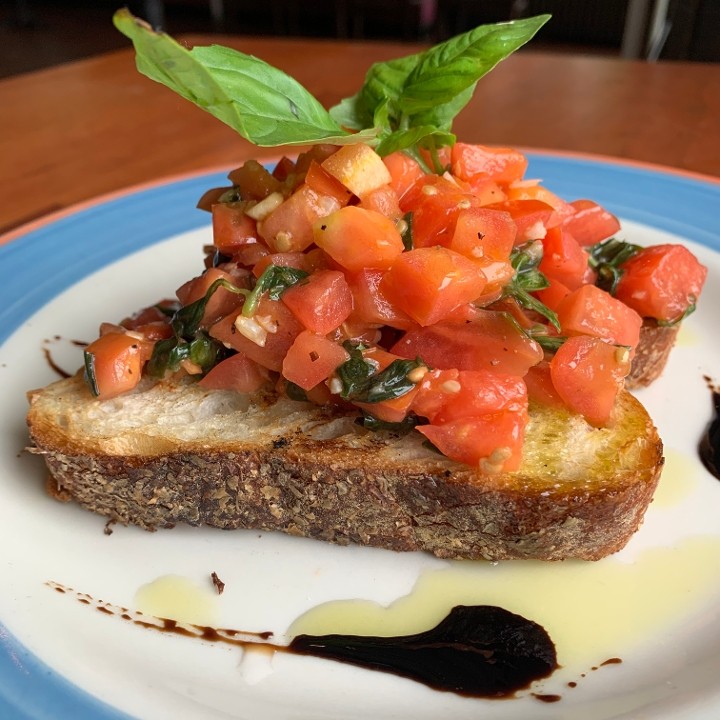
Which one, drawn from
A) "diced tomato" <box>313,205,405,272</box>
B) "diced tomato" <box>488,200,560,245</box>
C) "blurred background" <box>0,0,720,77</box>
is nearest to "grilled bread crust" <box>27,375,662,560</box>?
"diced tomato" <box>313,205,405,272</box>

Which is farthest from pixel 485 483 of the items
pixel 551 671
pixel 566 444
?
pixel 551 671

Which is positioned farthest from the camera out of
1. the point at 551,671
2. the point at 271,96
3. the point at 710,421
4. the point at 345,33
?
the point at 345,33

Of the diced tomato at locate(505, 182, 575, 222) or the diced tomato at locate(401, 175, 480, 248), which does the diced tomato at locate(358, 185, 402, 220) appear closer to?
the diced tomato at locate(401, 175, 480, 248)

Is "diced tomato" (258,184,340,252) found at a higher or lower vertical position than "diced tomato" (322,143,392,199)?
lower

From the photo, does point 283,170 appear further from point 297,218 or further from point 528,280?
point 528,280

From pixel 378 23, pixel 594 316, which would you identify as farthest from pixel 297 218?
pixel 378 23

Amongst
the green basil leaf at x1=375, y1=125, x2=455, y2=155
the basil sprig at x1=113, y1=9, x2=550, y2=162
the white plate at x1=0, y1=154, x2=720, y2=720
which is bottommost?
the white plate at x1=0, y1=154, x2=720, y2=720

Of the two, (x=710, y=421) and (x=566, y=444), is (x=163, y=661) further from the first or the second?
(x=710, y=421)
